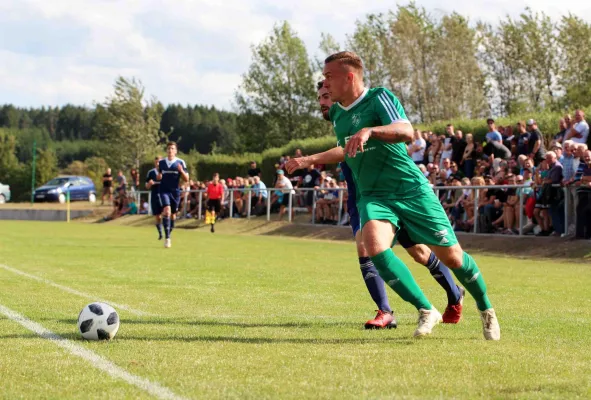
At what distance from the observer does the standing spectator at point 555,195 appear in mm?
19531

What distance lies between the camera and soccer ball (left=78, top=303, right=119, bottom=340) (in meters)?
6.92

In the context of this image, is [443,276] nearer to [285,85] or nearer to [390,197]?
[390,197]

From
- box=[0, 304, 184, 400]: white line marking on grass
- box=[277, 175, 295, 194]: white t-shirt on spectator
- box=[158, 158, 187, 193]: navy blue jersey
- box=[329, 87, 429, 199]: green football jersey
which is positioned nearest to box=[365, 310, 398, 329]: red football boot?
box=[329, 87, 429, 199]: green football jersey

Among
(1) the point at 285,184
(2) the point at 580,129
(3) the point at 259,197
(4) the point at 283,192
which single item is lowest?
(3) the point at 259,197

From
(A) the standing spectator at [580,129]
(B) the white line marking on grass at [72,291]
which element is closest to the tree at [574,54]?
(A) the standing spectator at [580,129]

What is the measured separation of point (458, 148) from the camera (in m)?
25.5

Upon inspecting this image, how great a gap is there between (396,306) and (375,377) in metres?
4.45

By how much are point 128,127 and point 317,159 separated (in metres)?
59.3

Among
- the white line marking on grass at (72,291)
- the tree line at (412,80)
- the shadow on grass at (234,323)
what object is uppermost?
the tree line at (412,80)

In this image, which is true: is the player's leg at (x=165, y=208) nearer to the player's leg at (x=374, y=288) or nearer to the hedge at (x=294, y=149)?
the hedge at (x=294, y=149)

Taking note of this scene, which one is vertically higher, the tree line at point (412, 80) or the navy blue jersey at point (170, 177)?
the tree line at point (412, 80)

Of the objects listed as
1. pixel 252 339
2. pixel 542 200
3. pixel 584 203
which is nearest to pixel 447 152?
pixel 542 200

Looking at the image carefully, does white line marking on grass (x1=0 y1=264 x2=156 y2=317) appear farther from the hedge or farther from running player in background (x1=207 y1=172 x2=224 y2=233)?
running player in background (x1=207 y1=172 x2=224 y2=233)

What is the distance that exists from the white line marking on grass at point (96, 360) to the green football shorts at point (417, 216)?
2.30m
